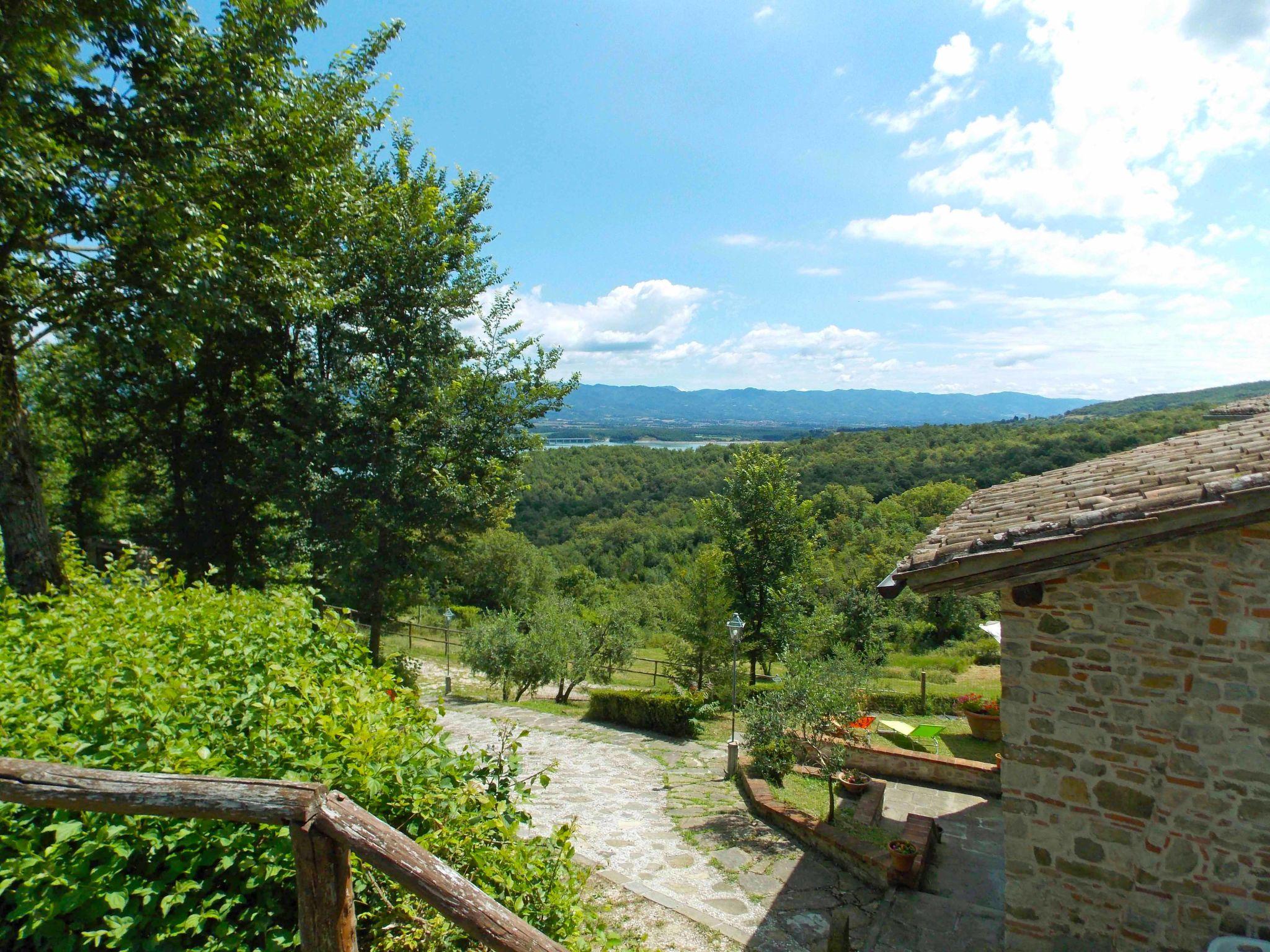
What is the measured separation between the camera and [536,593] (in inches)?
1861

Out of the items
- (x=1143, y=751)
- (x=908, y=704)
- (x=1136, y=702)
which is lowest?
(x=908, y=704)

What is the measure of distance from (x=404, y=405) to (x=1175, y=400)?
347ft

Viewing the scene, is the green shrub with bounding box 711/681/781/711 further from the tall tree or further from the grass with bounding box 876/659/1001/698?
the tall tree

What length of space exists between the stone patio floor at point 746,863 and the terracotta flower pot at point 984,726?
3208 mm

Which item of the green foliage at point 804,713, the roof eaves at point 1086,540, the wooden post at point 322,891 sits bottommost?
the green foliage at point 804,713

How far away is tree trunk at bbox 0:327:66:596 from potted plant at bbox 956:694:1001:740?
14.2 metres

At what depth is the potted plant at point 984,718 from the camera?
41.2ft

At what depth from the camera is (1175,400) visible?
87750 mm

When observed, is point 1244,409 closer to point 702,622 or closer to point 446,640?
point 702,622

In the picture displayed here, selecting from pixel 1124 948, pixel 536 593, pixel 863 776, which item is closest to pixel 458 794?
pixel 1124 948

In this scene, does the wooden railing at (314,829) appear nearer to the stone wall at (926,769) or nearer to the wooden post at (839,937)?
the wooden post at (839,937)

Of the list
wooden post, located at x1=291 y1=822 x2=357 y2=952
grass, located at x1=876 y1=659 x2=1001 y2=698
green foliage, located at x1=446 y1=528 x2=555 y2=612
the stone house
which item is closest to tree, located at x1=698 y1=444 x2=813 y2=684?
grass, located at x1=876 y1=659 x2=1001 y2=698

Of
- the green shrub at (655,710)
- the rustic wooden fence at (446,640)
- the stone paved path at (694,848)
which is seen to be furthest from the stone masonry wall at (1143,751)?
the rustic wooden fence at (446,640)

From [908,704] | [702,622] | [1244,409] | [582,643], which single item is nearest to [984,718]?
[908,704]
